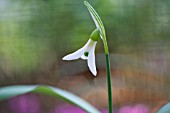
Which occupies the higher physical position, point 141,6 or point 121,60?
point 141,6

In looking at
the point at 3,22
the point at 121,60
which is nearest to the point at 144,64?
the point at 121,60

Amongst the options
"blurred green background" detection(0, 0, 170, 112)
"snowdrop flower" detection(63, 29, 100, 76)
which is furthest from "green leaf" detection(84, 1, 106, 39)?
"blurred green background" detection(0, 0, 170, 112)

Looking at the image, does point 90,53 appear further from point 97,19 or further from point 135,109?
point 135,109

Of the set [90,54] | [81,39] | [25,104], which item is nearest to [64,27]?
[81,39]

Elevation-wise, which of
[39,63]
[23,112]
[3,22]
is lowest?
[23,112]

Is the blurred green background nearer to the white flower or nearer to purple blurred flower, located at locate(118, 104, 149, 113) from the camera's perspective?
purple blurred flower, located at locate(118, 104, 149, 113)

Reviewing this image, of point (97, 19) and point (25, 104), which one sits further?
point (25, 104)

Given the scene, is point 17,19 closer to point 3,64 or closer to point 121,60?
point 3,64
